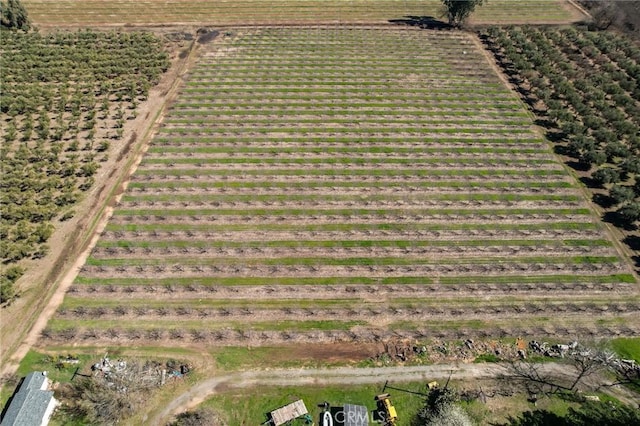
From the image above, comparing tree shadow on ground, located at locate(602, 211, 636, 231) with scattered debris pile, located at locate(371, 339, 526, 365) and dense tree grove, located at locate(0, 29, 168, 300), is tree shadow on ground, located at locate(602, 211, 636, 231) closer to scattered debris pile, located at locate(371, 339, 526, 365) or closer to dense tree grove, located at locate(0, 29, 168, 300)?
scattered debris pile, located at locate(371, 339, 526, 365)

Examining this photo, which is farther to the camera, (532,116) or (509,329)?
(532,116)

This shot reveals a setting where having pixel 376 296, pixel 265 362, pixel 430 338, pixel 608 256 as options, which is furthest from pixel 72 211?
pixel 608 256

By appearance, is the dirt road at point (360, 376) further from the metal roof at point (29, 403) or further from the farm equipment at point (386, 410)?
the metal roof at point (29, 403)

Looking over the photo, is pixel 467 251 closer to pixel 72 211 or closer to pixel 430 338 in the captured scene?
pixel 430 338

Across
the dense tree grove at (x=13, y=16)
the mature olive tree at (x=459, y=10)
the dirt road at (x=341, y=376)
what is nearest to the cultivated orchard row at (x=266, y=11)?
the dense tree grove at (x=13, y=16)

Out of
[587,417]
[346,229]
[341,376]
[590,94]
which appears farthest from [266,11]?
[587,417]

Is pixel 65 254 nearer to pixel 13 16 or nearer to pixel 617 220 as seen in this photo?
pixel 617 220

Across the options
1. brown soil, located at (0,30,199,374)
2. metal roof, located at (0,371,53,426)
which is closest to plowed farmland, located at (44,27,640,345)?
brown soil, located at (0,30,199,374)
